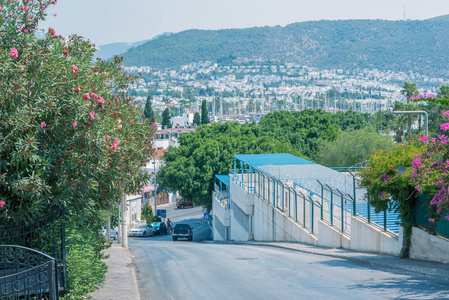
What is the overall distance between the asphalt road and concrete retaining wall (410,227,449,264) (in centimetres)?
155

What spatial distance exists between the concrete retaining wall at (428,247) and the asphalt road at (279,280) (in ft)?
5.08

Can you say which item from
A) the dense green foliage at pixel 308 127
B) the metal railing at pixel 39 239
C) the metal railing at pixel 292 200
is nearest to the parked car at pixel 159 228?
the dense green foliage at pixel 308 127

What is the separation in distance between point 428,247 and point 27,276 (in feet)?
42.0

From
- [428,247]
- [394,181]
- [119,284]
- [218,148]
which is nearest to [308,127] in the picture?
[218,148]

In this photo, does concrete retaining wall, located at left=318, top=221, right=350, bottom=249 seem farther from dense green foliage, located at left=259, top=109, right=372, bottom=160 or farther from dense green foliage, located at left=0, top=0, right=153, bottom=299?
dense green foliage, located at left=259, top=109, right=372, bottom=160

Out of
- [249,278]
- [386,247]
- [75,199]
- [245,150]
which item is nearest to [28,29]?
[75,199]

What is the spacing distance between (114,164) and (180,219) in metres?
73.3

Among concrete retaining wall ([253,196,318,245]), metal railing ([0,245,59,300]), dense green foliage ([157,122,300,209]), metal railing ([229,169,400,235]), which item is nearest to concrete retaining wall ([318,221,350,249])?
metal railing ([229,169,400,235])

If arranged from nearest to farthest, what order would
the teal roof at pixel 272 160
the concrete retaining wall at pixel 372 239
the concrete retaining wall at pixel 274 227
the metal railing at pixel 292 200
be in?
the concrete retaining wall at pixel 372 239 → the metal railing at pixel 292 200 → the concrete retaining wall at pixel 274 227 → the teal roof at pixel 272 160

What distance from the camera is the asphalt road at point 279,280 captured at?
45.1 feet

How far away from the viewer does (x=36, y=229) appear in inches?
432

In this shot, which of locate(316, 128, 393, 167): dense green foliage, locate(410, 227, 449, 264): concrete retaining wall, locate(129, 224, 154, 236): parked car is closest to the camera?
locate(410, 227, 449, 264): concrete retaining wall

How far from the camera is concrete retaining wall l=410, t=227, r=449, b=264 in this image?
1692cm

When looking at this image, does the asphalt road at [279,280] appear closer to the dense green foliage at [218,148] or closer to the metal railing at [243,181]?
the metal railing at [243,181]
